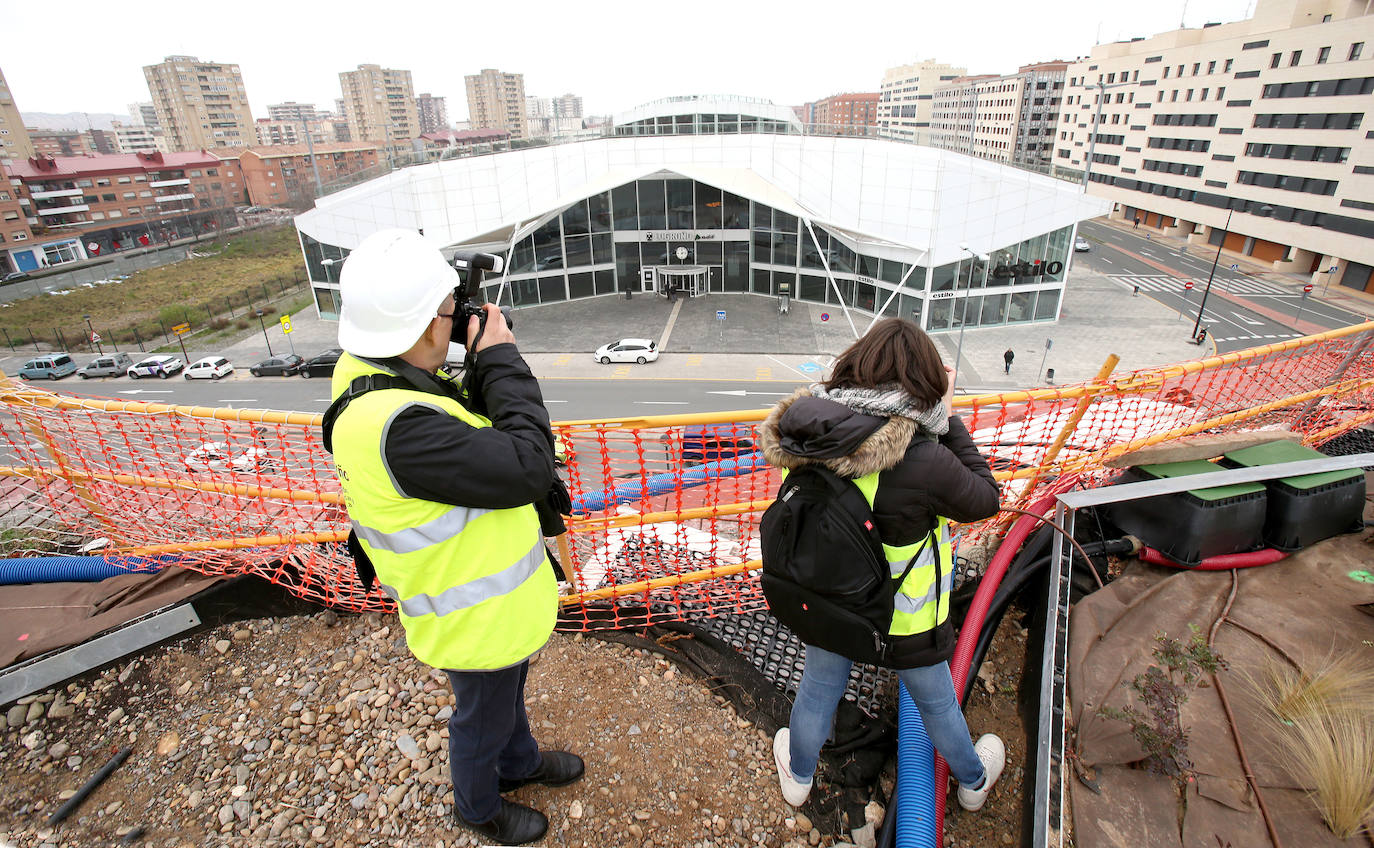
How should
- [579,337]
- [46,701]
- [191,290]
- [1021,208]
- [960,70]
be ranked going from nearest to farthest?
1. [46,701]
2. [1021,208]
3. [579,337]
4. [191,290]
5. [960,70]

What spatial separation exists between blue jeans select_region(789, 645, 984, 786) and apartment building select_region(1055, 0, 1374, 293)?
1024 inches

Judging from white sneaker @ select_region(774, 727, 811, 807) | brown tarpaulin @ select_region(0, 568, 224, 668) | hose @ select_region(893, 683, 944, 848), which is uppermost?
brown tarpaulin @ select_region(0, 568, 224, 668)

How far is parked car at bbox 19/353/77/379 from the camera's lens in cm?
2358

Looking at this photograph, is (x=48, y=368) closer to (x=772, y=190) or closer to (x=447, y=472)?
(x=772, y=190)

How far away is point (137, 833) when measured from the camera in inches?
92.6

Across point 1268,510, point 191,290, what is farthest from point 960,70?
point 1268,510

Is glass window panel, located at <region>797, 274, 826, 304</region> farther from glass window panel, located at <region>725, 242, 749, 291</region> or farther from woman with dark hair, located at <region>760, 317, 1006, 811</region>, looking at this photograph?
woman with dark hair, located at <region>760, 317, 1006, 811</region>

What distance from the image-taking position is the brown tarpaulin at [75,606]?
2.99 m

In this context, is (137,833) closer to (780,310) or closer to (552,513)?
(552,513)

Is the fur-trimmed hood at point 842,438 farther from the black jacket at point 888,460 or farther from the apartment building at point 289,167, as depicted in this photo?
the apartment building at point 289,167

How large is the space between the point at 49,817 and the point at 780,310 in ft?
83.2

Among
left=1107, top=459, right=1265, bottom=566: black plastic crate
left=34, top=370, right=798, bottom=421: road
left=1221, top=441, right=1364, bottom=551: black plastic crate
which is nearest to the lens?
left=1107, top=459, right=1265, bottom=566: black plastic crate

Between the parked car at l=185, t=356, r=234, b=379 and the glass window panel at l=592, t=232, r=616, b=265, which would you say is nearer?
the parked car at l=185, t=356, r=234, b=379

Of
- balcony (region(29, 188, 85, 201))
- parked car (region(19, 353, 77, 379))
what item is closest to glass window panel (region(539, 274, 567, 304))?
parked car (region(19, 353, 77, 379))
